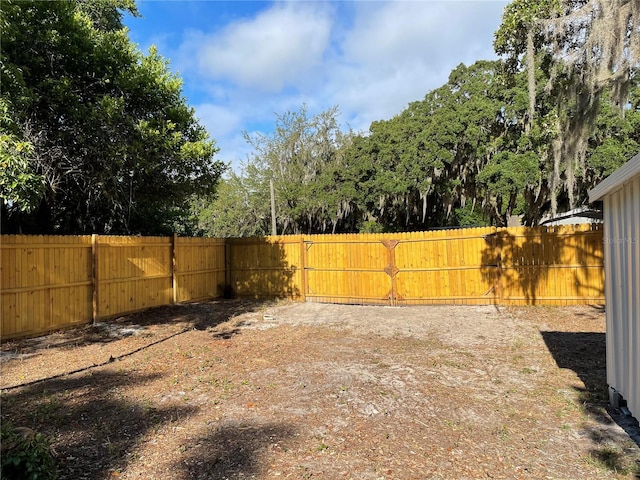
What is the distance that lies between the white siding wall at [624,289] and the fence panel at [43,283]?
835 centimetres

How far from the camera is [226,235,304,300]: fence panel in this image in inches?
467

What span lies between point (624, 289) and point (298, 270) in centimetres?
896

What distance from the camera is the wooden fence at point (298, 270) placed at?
24.0 ft

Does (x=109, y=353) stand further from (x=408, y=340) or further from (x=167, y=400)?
(x=408, y=340)

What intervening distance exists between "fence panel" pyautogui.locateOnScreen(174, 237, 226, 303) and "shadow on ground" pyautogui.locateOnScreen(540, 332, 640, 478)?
8.53 m

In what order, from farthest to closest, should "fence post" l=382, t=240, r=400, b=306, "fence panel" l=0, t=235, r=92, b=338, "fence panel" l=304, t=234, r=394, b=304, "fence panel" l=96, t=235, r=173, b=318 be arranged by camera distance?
"fence panel" l=304, t=234, r=394, b=304
"fence post" l=382, t=240, r=400, b=306
"fence panel" l=96, t=235, r=173, b=318
"fence panel" l=0, t=235, r=92, b=338

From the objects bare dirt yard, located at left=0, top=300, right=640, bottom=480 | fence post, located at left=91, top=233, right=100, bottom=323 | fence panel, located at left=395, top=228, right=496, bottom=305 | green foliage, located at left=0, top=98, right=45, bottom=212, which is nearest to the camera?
bare dirt yard, located at left=0, top=300, right=640, bottom=480

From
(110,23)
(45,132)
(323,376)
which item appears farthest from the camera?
(110,23)

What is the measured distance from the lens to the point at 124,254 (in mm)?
9008

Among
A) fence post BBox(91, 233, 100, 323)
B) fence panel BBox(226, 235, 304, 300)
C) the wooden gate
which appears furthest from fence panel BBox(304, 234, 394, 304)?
fence post BBox(91, 233, 100, 323)

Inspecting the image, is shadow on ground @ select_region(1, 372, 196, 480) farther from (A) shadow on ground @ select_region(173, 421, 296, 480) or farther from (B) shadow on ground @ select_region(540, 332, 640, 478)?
(B) shadow on ground @ select_region(540, 332, 640, 478)

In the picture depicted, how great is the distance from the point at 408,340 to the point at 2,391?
218 inches

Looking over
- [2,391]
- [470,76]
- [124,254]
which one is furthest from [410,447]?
[470,76]

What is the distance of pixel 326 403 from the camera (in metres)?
4.07
